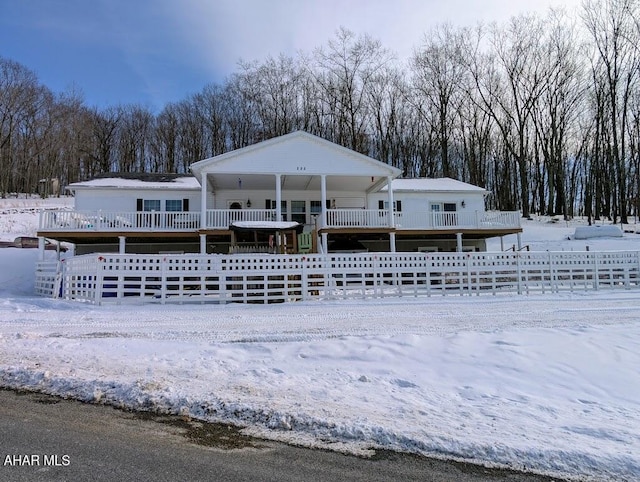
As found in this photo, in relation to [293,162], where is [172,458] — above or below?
below

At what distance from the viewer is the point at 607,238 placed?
27.1 m

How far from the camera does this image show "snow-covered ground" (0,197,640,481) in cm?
359

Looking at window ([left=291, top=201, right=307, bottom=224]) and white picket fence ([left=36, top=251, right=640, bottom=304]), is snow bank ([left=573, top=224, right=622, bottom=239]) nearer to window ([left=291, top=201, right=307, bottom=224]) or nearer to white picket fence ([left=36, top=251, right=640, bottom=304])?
white picket fence ([left=36, top=251, right=640, bottom=304])

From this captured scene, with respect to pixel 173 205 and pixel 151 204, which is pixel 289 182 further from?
pixel 151 204

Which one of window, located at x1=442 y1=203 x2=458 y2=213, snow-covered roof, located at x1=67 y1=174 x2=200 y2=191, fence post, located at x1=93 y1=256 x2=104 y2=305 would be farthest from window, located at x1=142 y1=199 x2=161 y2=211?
window, located at x1=442 y1=203 x2=458 y2=213

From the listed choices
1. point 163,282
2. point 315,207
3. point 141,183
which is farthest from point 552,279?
point 141,183

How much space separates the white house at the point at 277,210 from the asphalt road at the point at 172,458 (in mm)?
14053

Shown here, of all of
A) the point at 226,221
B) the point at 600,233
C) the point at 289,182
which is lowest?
the point at 600,233

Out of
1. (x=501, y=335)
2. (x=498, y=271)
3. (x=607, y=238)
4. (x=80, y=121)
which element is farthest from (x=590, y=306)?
(x=80, y=121)

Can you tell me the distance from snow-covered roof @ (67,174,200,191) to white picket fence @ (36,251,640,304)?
861 cm

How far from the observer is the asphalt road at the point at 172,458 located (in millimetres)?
2947

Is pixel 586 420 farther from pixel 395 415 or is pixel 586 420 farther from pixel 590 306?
pixel 590 306

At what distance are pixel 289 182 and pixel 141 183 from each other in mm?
7927

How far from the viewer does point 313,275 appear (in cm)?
1384
